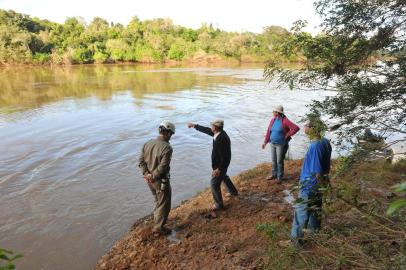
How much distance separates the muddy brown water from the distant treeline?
41183 mm

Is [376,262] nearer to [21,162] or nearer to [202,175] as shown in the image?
[202,175]

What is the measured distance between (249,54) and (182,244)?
238ft

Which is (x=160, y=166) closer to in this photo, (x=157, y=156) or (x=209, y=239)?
(x=157, y=156)

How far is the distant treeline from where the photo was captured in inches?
2648

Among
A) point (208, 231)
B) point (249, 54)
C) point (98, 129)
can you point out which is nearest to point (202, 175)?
point (208, 231)

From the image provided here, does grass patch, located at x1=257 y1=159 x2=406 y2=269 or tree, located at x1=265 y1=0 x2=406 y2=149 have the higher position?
tree, located at x1=265 y1=0 x2=406 y2=149

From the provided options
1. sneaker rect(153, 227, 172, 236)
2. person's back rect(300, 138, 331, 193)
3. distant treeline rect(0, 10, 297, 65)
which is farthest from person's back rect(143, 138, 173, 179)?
distant treeline rect(0, 10, 297, 65)

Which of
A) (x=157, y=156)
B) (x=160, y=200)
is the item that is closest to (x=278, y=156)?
A: (x=160, y=200)

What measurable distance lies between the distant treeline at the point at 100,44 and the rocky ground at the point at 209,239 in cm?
5836

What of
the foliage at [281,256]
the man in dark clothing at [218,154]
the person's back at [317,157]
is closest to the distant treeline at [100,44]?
the man in dark clothing at [218,154]

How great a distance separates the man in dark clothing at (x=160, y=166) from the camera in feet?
20.6

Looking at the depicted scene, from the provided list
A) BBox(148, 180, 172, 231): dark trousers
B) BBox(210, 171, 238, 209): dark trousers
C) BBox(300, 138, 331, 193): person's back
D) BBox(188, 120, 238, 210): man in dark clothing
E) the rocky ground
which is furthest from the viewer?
BBox(210, 171, 238, 209): dark trousers

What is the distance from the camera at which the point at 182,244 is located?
6.39m

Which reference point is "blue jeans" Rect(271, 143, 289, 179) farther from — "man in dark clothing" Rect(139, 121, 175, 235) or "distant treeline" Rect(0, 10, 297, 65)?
"distant treeline" Rect(0, 10, 297, 65)
